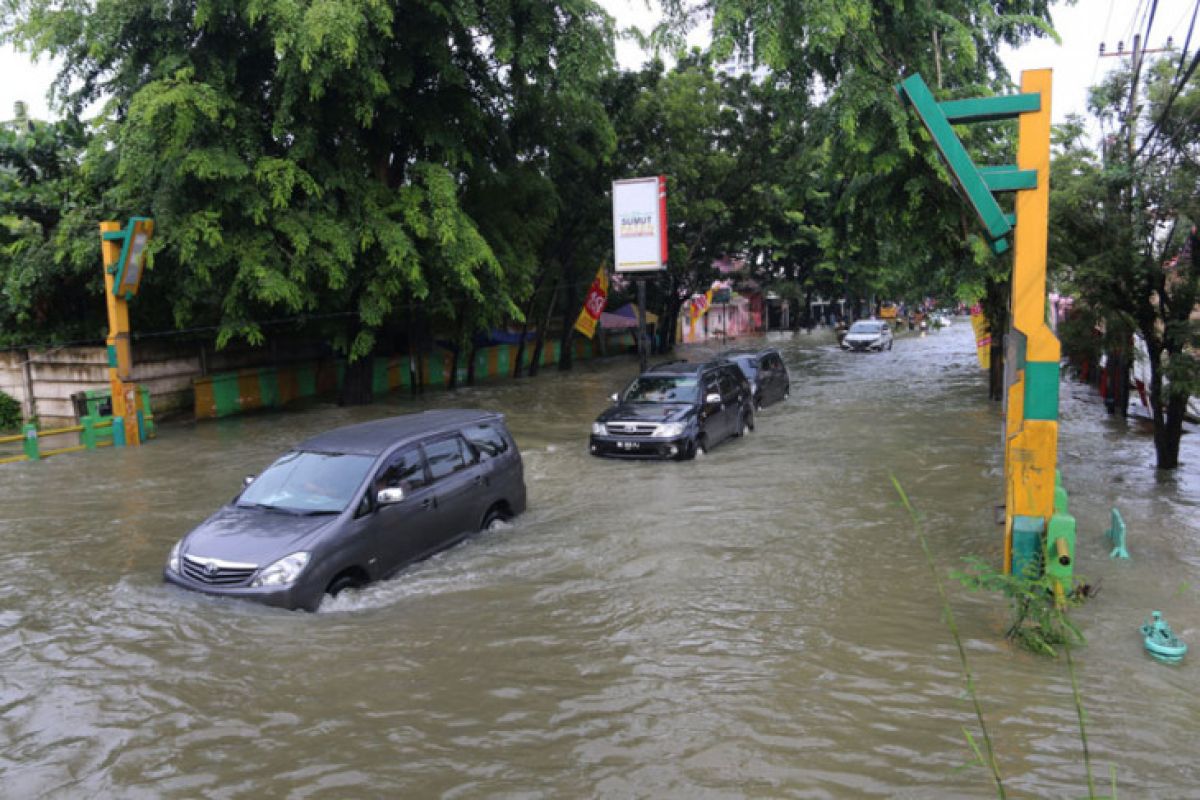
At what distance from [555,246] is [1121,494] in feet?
69.0

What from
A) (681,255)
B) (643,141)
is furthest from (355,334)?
(681,255)

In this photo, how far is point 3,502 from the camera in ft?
40.0

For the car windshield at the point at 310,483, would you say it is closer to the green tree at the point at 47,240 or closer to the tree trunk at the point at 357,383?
the green tree at the point at 47,240

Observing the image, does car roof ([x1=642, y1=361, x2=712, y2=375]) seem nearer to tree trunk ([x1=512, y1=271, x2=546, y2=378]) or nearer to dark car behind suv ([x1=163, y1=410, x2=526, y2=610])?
dark car behind suv ([x1=163, y1=410, x2=526, y2=610])

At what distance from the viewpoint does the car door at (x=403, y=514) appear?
25.7ft

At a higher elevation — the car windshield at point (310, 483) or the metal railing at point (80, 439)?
the car windshield at point (310, 483)

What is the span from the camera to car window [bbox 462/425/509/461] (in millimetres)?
9609

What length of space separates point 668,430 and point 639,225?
9.28 m

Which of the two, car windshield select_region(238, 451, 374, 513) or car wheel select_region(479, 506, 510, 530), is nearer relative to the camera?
car windshield select_region(238, 451, 374, 513)

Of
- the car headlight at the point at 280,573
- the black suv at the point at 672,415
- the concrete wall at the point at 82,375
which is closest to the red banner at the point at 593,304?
the concrete wall at the point at 82,375

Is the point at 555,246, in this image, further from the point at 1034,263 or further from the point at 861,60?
the point at 1034,263

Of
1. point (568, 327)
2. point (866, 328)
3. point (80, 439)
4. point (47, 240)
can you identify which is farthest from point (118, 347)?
point (866, 328)

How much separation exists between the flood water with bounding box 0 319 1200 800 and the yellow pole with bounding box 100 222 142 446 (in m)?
5.61

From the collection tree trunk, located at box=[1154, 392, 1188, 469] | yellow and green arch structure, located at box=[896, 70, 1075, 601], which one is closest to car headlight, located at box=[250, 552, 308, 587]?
yellow and green arch structure, located at box=[896, 70, 1075, 601]
